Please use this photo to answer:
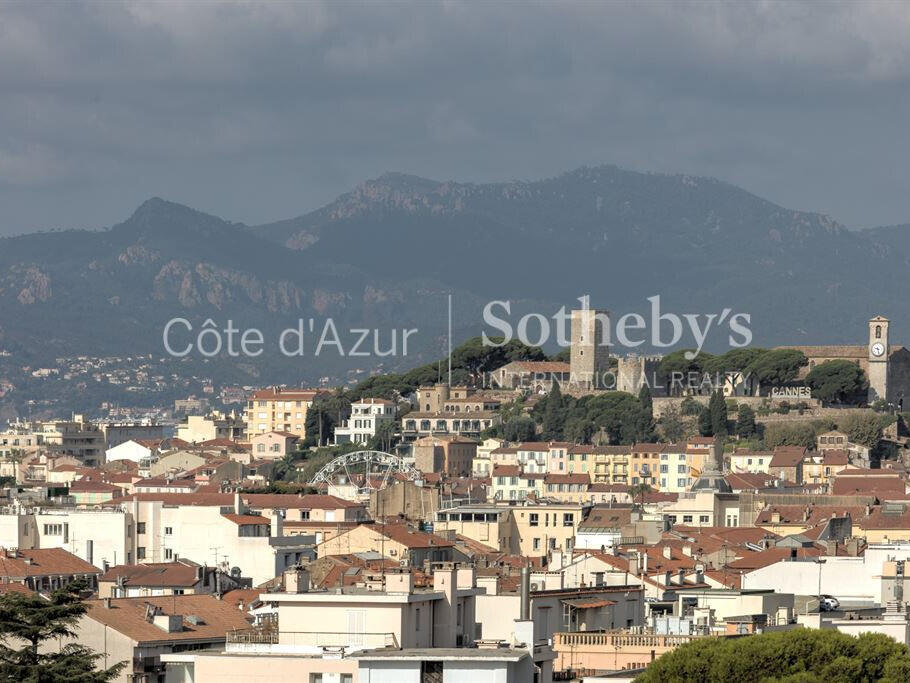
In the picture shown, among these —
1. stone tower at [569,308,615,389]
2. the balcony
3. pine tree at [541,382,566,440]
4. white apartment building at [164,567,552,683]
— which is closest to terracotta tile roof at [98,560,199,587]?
white apartment building at [164,567,552,683]

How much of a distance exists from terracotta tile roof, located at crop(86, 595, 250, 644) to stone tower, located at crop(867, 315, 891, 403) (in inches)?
3820

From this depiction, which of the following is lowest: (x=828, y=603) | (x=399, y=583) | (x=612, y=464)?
(x=612, y=464)

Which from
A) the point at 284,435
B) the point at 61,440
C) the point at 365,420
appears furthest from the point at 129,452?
the point at 61,440

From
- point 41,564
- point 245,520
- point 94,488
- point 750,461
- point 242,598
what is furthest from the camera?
point 750,461

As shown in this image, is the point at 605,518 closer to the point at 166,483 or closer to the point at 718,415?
the point at 166,483

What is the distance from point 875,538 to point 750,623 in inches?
1309

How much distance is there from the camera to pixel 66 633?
26.0 m

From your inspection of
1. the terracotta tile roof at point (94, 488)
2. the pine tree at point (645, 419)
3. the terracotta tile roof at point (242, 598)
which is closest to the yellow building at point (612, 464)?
the pine tree at point (645, 419)

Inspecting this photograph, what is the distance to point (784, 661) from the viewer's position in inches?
862

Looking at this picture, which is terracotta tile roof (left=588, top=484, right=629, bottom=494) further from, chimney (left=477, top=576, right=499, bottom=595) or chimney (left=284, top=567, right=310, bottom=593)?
chimney (left=284, top=567, right=310, bottom=593)

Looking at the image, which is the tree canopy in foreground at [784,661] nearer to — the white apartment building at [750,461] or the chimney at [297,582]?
the chimney at [297,582]

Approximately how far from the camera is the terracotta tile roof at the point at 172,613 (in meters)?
29.8

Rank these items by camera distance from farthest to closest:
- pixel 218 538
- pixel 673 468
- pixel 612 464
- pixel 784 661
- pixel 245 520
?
1. pixel 612 464
2. pixel 673 468
3. pixel 245 520
4. pixel 218 538
5. pixel 784 661

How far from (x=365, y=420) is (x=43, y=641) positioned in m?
99.6
